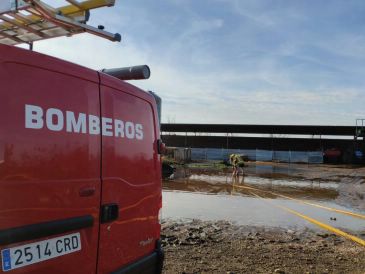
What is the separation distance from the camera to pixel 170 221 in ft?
30.9

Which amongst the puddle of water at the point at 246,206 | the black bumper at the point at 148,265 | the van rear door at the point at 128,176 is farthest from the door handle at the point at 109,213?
the puddle of water at the point at 246,206

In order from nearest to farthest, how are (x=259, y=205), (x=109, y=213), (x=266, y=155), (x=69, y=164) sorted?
(x=69, y=164), (x=109, y=213), (x=259, y=205), (x=266, y=155)

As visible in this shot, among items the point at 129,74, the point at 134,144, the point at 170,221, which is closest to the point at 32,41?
the point at 129,74

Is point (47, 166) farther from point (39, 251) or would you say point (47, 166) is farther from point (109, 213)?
point (109, 213)

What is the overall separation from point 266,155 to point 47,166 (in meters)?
44.1

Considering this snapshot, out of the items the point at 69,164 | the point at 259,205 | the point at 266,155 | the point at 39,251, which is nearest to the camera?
the point at 39,251

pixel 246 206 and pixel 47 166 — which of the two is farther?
pixel 246 206

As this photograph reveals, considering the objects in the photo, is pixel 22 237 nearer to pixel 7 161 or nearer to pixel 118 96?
pixel 7 161

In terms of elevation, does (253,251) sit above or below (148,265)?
below

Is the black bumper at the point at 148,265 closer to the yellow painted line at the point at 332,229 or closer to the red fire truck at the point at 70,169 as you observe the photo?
the red fire truck at the point at 70,169

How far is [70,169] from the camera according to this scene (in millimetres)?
2918

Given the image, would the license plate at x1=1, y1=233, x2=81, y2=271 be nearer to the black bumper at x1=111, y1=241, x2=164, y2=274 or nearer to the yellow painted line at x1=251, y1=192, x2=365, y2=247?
the black bumper at x1=111, y1=241, x2=164, y2=274

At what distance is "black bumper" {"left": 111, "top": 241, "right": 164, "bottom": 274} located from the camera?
3.63m

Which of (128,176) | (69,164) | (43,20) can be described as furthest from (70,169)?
(43,20)
